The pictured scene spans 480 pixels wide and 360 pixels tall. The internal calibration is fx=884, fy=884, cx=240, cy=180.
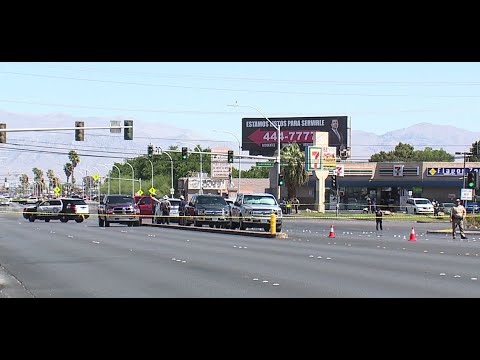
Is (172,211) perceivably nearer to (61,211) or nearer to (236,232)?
(61,211)

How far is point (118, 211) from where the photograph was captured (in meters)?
54.1

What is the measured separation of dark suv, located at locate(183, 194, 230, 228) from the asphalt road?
13606 millimetres

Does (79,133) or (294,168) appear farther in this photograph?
(294,168)

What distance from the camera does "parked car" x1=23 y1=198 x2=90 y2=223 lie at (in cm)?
6562

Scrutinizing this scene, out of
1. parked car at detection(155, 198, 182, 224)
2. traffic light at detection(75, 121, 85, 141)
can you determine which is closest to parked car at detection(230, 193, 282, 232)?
traffic light at detection(75, 121, 85, 141)

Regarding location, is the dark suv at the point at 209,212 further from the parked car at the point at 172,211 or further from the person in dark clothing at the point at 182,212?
the parked car at the point at 172,211

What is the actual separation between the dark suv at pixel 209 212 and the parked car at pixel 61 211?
51.4 feet

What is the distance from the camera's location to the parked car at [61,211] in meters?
65.6

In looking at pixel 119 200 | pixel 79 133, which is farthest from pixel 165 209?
pixel 79 133

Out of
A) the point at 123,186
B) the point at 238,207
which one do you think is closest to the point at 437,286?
the point at 238,207

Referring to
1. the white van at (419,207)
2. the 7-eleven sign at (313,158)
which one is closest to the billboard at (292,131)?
the 7-eleven sign at (313,158)

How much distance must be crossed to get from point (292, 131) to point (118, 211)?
241 feet
